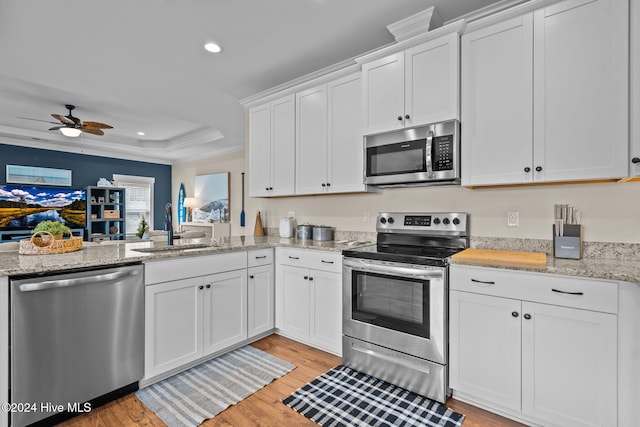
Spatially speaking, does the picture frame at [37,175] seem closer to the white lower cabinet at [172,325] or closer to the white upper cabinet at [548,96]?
the white lower cabinet at [172,325]

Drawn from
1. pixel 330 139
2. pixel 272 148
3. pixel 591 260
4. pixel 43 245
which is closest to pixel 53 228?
pixel 43 245

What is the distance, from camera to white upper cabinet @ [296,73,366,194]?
2.75 metres

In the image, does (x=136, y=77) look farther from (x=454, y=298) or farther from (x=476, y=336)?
(x=476, y=336)

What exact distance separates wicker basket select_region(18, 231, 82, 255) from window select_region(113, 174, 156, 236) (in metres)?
5.32

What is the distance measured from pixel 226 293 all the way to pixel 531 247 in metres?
2.36

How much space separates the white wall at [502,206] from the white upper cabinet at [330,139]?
0.35 m

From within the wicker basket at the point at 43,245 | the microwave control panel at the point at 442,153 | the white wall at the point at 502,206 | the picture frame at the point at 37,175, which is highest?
the picture frame at the point at 37,175

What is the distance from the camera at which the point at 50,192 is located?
580 cm

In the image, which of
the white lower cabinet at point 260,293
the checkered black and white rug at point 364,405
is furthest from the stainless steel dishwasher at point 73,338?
the checkered black and white rug at point 364,405

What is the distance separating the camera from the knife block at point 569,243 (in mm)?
1878

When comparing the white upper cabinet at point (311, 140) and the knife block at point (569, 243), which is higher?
the white upper cabinet at point (311, 140)

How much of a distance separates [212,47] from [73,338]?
7.71 feet

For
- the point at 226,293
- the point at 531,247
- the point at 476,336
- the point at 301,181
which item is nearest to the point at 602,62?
the point at 531,247

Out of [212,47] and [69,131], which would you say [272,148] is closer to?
[212,47]
